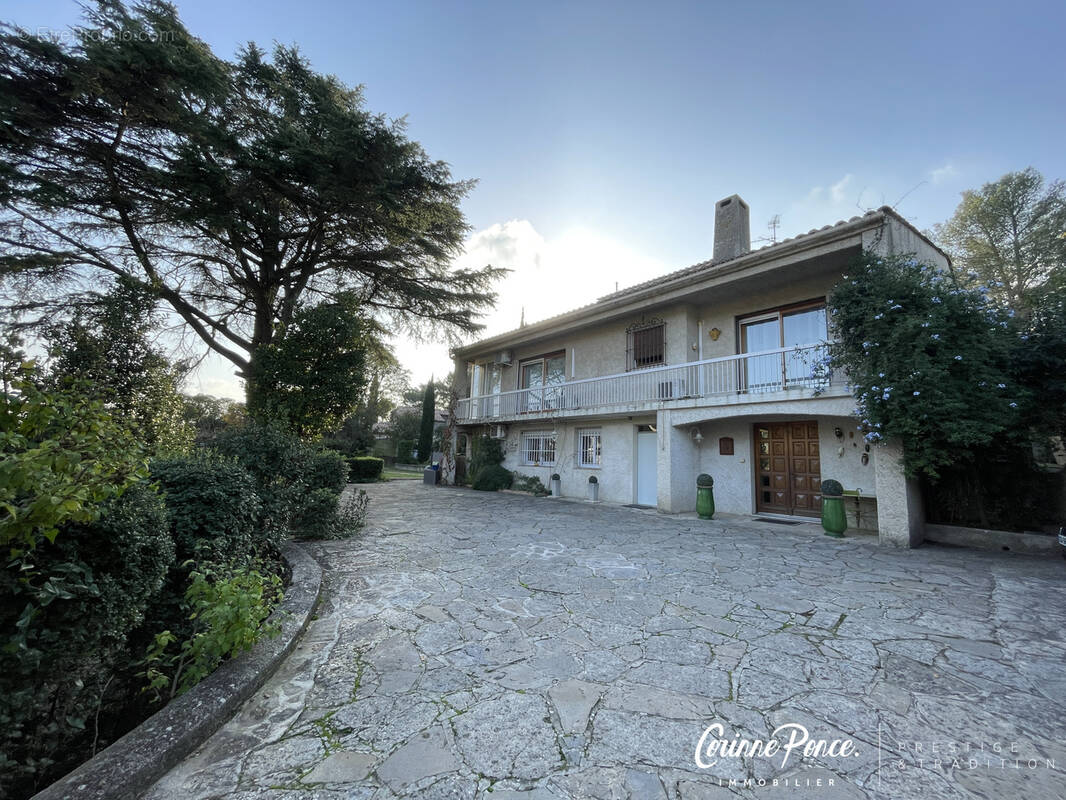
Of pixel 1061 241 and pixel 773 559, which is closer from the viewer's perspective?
pixel 773 559

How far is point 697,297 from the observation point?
1018 centimetres

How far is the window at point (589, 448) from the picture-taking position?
41.5 feet

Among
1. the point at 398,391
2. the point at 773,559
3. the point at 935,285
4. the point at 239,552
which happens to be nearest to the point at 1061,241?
the point at 935,285

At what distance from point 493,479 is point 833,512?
33.0 feet

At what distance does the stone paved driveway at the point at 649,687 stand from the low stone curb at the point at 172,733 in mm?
85

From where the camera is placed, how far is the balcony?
8.12 m

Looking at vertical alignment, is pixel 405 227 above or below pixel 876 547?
above

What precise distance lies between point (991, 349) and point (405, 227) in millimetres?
11913

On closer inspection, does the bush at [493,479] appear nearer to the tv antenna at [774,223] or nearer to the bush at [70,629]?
the tv antenna at [774,223]

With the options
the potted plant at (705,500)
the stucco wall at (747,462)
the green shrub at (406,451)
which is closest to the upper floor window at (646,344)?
the stucco wall at (747,462)

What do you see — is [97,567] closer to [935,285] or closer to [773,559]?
[773,559]

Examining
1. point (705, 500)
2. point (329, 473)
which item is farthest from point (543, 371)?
point (329, 473)

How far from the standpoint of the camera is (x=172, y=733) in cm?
185

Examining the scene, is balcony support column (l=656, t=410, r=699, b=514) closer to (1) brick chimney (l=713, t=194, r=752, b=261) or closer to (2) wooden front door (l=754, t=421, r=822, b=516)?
(2) wooden front door (l=754, t=421, r=822, b=516)
